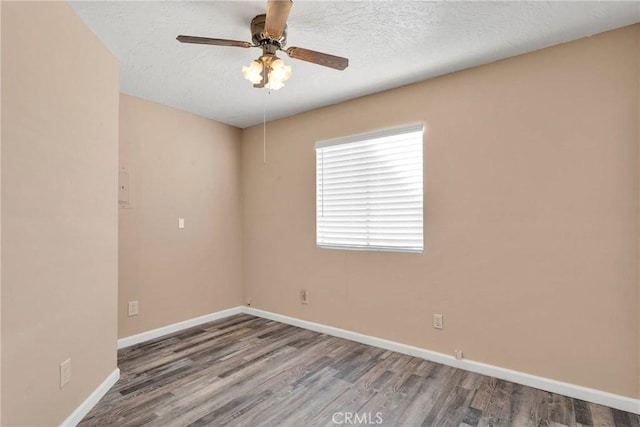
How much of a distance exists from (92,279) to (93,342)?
0.41 metres

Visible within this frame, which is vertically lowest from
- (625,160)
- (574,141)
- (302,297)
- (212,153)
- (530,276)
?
(302,297)

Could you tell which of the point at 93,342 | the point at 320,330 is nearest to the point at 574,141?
the point at 320,330

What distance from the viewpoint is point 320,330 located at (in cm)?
353

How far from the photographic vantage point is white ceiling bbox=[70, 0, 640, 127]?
1879 mm

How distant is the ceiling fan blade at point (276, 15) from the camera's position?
1421 millimetres

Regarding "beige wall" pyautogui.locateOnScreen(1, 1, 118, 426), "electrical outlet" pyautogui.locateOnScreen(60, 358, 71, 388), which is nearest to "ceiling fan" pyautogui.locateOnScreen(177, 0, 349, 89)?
"beige wall" pyautogui.locateOnScreen(1, 1, 118, 426)

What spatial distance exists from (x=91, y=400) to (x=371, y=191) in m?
2.64

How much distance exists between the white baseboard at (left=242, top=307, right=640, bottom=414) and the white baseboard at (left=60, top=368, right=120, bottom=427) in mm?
1867

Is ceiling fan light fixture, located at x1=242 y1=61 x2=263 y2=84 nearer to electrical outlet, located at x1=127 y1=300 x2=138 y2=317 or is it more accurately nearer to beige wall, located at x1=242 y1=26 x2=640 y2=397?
beige wall, located at x1=242 y1=26 x2=640 y2=397

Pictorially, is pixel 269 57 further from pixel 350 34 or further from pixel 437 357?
pixel 437 357

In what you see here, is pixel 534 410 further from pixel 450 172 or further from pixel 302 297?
pixel 302 297

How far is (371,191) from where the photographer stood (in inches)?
125

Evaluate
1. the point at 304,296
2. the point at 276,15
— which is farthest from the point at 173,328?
the point at 276,15

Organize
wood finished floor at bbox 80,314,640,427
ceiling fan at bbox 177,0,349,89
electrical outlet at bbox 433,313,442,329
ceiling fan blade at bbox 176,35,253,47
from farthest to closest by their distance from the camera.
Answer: electrical outlet at bbox 433,313,442,329 → wood finished floor at bbox 80,314,640,427 → ceiling fan at bbox 177,0,349,89 → ceiling fan blade at bbox 176,35,253,47
